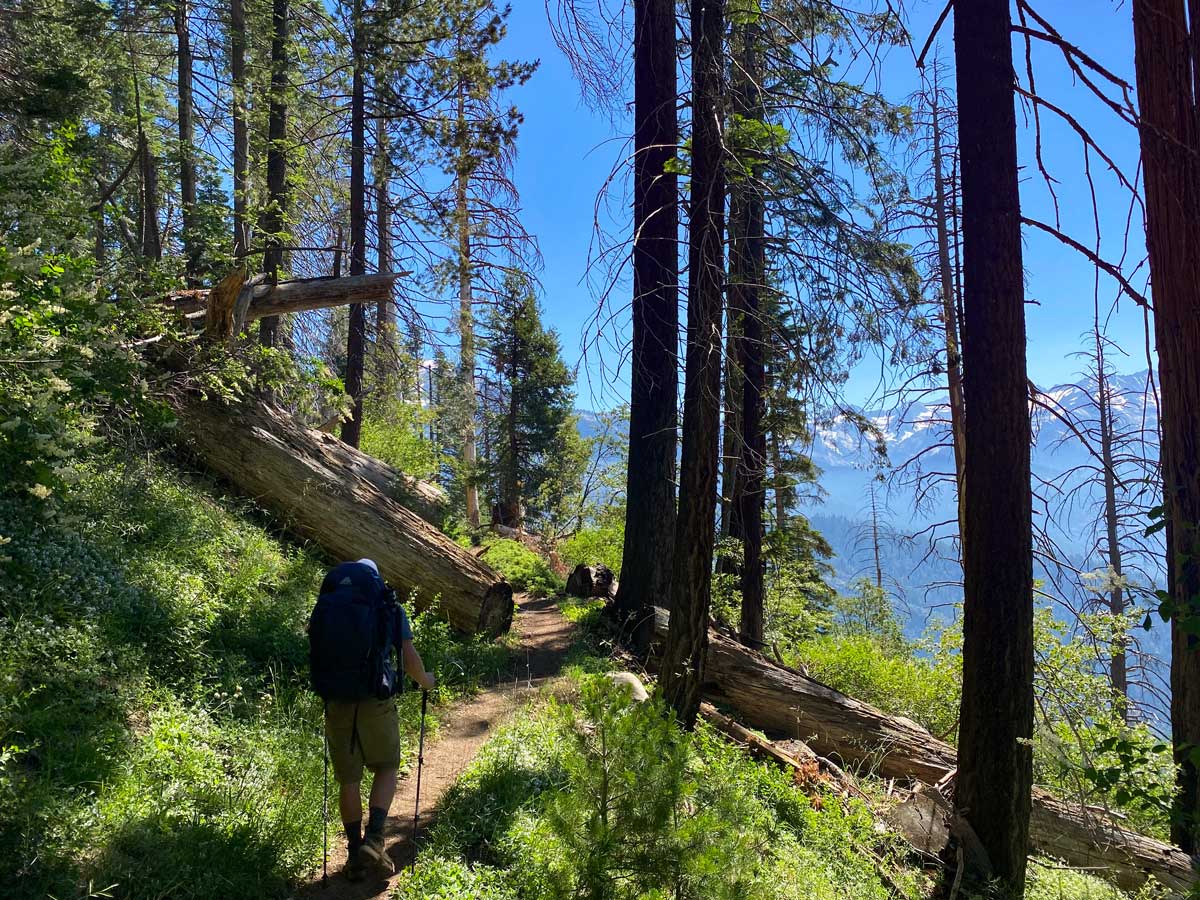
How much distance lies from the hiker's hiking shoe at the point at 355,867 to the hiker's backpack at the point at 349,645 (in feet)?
→ 2.79

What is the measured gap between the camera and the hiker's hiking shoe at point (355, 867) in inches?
146

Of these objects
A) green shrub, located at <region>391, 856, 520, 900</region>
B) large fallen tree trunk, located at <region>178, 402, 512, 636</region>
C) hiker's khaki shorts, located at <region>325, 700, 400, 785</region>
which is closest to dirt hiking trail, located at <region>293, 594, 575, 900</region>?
green shrub, located at <region>391, 856, 520, 900</region>

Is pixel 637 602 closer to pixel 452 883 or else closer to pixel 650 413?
pixel 650 413

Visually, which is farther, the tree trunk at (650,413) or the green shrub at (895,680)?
the green shrub at (895,680)

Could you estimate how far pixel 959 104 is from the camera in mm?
4633

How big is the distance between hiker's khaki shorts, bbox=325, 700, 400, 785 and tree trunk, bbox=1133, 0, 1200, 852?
521cm

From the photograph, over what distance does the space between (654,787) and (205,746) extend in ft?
10.3

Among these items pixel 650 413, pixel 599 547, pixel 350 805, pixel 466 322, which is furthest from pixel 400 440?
pixel 350 805

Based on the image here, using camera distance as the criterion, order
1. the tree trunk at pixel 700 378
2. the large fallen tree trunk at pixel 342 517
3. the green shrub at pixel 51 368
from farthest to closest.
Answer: the large fallen tree trunk at pixel 342 517, the tree trunk at pixel 700 378, the green shrub at pixel 51 368

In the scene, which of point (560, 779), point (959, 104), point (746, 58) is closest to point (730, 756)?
point (560, 779)

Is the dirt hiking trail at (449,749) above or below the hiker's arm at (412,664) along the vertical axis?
below

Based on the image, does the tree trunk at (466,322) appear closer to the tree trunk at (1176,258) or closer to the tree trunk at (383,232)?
the tree trunk at (383,232)

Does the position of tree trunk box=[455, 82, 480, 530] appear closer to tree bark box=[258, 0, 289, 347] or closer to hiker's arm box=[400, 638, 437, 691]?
tree bark box=[258, 0, 289, 347]

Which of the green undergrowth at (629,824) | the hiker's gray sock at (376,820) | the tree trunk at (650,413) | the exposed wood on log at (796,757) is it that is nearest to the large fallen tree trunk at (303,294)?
the tree trunk at (650,413)
